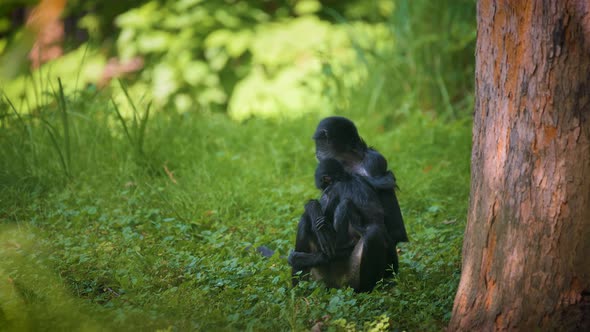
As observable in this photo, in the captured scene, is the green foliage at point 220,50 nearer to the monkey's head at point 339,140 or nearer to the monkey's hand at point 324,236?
the monkey's head at point 339,140

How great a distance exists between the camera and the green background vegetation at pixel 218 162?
3.61 metres

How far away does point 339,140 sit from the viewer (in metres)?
4.09

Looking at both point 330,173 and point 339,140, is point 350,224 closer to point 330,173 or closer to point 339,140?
point 330,173

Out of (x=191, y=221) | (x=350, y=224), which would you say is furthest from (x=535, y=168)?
(x=191, y=221)

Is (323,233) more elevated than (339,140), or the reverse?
(339,140)

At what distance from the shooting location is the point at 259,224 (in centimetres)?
534

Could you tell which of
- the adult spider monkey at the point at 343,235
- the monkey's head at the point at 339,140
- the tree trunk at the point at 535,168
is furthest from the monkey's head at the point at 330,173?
the tree trunk at the point at 535,168

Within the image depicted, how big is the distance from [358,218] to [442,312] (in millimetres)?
712

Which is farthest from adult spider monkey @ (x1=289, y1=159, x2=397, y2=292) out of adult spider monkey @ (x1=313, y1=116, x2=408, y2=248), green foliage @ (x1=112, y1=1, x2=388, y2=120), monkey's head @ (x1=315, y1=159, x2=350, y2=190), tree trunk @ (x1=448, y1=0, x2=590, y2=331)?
green foliage @ (x1=112, y1=1, x2=388, y2=120)

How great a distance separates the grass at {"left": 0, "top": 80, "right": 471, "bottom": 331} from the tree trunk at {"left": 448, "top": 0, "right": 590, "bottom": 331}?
1.92ft

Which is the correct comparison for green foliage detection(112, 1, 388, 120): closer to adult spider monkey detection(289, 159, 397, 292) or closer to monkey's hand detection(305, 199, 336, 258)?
adult spider monkey detection(289, 159, 397, 292)

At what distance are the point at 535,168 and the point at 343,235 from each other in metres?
1.37

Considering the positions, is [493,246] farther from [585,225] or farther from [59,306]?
[59,306]

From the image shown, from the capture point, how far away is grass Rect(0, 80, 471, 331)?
3.48 metres
